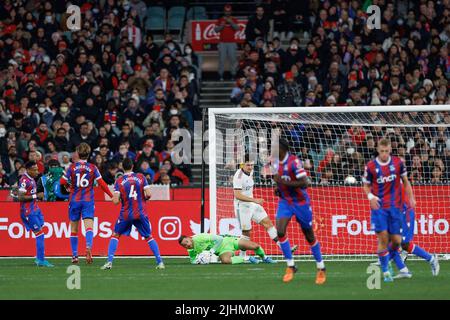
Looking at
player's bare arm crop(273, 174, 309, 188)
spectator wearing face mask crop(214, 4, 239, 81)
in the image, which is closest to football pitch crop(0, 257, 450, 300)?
player's bare arm crop(273, 174, 309, 188)

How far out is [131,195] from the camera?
59.6 ft

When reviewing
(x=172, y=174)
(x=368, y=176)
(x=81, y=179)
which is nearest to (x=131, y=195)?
(x=81, y=179)

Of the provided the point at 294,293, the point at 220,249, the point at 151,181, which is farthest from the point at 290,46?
the point at 294,293

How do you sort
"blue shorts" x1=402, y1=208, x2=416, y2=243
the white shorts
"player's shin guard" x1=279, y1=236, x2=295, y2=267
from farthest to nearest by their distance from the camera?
the white shorts < "blue shorts" x1=402, y1=208, x2=416, y2=243 < "player's shin guard" x1=279, y1=236, x2=295, y2=267

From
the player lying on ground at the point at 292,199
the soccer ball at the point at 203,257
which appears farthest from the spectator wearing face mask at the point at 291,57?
the player lying on ground at the point at 292,199

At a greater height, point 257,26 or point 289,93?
point 257,26

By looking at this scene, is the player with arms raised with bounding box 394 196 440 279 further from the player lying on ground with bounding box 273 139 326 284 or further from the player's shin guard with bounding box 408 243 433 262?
the player lying on ground with bounding box 273 139 326 284

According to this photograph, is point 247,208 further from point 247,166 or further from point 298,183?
point 298,183

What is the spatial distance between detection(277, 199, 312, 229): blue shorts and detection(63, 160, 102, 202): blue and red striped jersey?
5400 mm

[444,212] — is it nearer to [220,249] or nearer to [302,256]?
[302,256]

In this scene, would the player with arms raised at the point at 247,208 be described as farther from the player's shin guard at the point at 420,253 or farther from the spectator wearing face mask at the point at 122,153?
the spectator wearing face mask at the point at 122,153

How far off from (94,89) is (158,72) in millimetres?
2181

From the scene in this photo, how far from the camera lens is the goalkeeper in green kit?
18688 mm

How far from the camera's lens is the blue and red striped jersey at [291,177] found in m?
14.8
